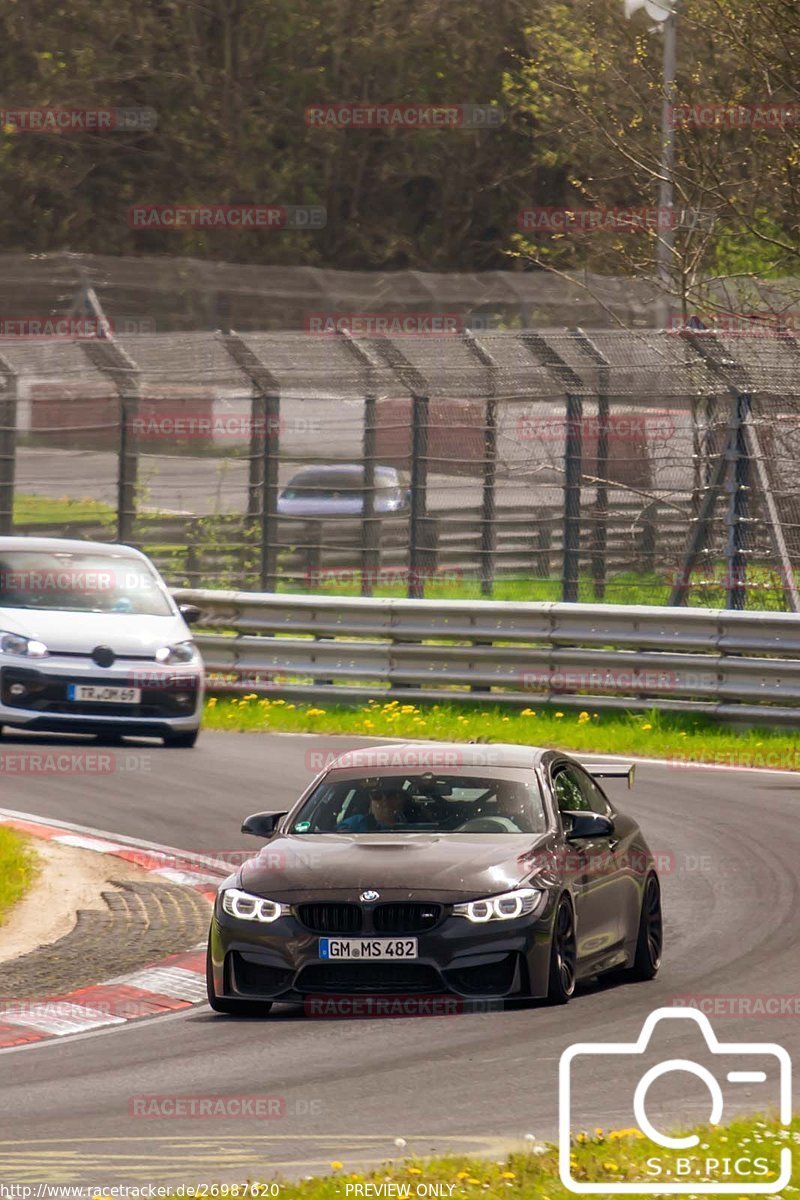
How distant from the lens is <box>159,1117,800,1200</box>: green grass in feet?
21.5

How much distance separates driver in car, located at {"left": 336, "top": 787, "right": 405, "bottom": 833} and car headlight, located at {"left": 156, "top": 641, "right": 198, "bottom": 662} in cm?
823

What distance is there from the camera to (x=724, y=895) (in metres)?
12.7

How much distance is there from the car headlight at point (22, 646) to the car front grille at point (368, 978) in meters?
9.10

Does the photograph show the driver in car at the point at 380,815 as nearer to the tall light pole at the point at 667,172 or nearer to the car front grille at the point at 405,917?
the car front grille at the point at 405,917

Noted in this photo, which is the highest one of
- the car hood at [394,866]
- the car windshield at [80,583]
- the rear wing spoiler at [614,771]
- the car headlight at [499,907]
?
the car windshield at [80,583]

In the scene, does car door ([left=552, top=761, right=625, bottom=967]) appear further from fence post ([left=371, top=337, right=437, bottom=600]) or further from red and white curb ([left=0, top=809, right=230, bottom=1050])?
fence post ([left=371, top=337, right=437, bottom=600])

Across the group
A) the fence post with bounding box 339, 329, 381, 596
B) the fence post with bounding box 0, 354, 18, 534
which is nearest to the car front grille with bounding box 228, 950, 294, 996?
the fence post with bounding box 339, 329, 381, 596

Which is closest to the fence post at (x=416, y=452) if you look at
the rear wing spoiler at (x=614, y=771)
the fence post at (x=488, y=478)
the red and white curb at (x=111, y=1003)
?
the fence post at (x=488, y=478)

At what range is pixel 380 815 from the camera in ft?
34.8

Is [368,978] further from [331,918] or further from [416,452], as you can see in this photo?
[416,452]

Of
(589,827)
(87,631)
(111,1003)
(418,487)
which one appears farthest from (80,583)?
(589,827)

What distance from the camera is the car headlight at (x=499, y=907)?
31.5 ft

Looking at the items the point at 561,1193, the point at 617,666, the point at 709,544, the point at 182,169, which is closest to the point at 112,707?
the point at 617,666

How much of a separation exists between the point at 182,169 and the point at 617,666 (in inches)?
1364
